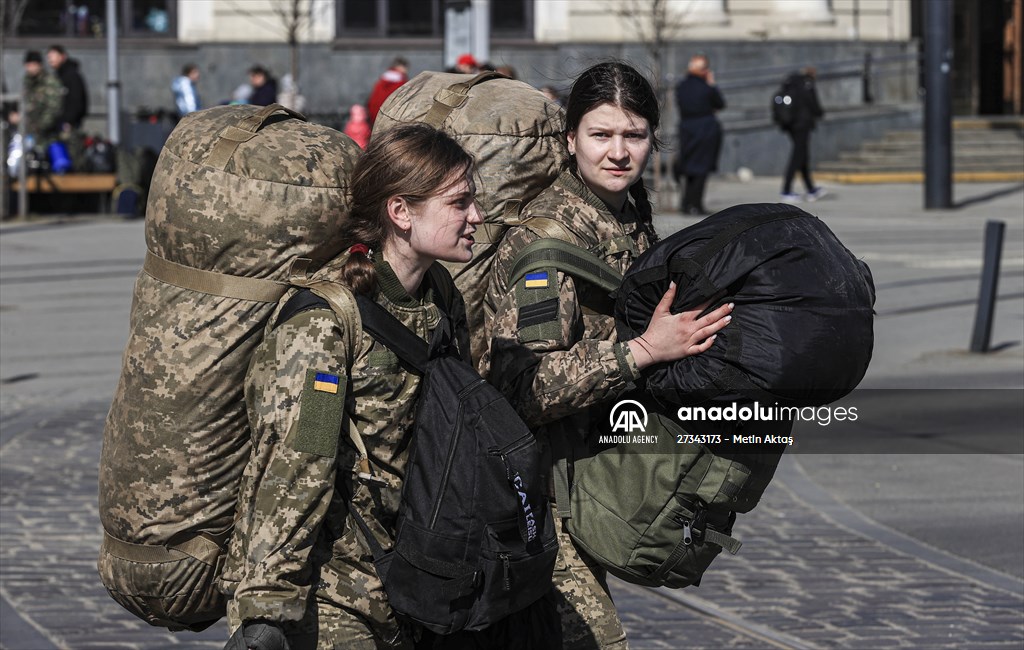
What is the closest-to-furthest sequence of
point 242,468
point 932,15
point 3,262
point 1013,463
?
point 242,468 → point 1013,463 → point 3,262 → point 932,15

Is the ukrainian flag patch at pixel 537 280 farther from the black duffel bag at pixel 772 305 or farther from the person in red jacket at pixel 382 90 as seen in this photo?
the person in red jacket at pixel 382 90

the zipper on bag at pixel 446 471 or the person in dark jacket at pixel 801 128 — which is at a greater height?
the person in dark jacket at pixel 801 128

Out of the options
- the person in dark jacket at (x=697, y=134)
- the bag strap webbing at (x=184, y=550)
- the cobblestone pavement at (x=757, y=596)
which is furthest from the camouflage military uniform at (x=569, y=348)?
the person in dark jacket at (x=697, y=134)

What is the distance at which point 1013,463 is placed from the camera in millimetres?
8891

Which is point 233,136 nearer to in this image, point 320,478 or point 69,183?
point 320,478

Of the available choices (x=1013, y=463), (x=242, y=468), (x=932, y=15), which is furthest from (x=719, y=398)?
(x=932, y=15)

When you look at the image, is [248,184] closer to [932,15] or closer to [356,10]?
[932,15]

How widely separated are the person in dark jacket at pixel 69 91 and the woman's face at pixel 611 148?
19942 millimetres

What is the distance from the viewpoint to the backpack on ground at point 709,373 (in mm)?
3365

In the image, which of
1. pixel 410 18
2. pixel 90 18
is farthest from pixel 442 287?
pixel 90 18

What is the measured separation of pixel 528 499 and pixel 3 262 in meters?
14.7

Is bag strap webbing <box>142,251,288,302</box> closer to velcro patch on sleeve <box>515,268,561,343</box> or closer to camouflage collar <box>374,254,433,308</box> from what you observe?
camouflage collar <box>374,254,433,308</box>

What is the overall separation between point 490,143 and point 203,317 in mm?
908

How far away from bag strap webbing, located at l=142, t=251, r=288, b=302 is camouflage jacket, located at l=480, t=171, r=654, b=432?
0.57m
